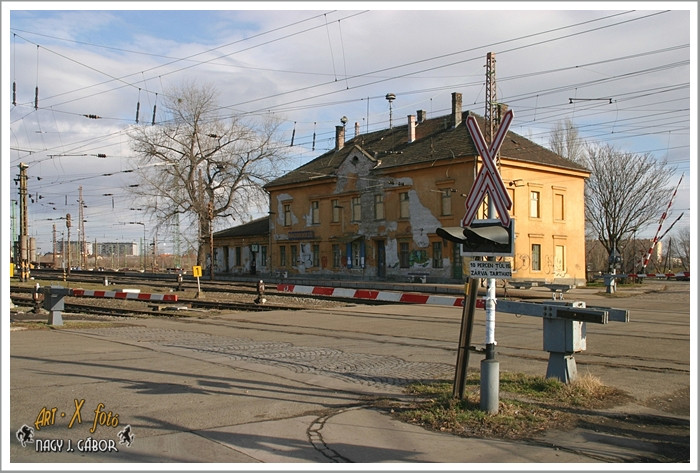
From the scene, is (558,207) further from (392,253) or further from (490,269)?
(490,269)

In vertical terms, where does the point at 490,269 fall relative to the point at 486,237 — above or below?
below

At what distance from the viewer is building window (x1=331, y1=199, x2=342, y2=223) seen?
172 feet

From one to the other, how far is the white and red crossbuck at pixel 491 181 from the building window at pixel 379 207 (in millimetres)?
41596

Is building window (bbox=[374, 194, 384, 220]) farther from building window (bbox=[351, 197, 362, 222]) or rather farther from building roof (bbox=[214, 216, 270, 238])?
building roof (bbox=[214, 216, 270, 238])

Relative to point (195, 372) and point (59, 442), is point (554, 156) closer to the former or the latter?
point (195, 372)

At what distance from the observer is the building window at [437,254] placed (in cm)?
4406

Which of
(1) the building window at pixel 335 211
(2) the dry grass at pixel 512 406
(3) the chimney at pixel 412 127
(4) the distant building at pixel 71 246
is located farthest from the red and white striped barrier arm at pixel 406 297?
(4) the distant building at pixel 71 246

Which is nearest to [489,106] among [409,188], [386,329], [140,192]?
[409,188]

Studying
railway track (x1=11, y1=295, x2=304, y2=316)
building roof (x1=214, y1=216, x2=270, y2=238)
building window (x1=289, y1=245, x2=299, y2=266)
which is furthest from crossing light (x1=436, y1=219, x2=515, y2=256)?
building roof (x1=214, y1=216, x2=270, y2=238)

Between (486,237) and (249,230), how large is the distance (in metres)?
59.4

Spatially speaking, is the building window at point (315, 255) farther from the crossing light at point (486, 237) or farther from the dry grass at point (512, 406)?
the crossing light at point (486, 237)

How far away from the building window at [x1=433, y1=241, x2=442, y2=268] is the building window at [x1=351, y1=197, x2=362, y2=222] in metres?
8.29

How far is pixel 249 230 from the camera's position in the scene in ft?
214

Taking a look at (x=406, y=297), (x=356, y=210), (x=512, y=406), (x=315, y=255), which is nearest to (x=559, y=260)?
(x=356, y=210)
